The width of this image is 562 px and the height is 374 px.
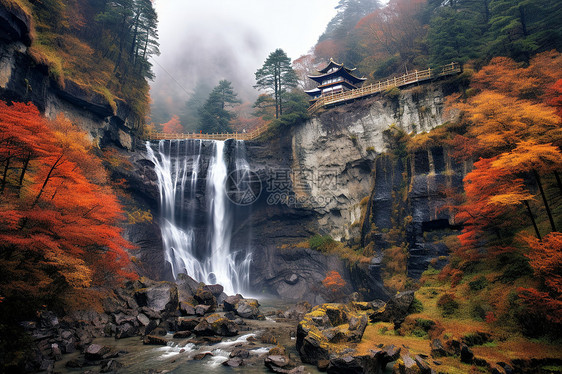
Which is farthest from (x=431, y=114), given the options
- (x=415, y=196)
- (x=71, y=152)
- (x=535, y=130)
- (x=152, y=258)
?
(x=152, y=258)

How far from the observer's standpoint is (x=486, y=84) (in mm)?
21344

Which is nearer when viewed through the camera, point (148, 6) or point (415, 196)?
point (415, 196)

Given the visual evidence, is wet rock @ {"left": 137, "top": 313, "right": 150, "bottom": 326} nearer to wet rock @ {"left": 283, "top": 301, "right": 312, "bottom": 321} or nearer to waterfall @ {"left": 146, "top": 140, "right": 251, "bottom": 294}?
wet rock @ {"left": 283, "top": 301, "right": 312, "bottom": 321}

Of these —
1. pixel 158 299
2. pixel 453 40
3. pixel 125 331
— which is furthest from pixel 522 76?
pixel 125 331

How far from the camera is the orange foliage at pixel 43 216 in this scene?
1020cm

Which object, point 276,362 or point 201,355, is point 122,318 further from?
point 276,362

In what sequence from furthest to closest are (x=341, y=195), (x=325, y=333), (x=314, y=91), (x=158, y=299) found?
(x=314, y=91), (x=341, y=195), (x=158, y=299), (x=325, y=333)

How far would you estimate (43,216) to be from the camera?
35.1ft

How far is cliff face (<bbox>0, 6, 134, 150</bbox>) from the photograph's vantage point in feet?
55.0

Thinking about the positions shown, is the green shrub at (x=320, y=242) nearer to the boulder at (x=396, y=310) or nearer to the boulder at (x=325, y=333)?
the boulder at (x=396, y=310)

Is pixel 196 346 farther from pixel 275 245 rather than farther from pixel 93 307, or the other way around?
pixel 275 245

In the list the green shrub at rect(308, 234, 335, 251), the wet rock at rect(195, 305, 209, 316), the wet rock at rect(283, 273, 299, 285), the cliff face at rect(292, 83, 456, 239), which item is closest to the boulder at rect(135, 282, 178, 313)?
the wet rock at rect(195, 305, 209, 316)

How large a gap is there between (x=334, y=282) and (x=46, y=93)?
27.7 metres

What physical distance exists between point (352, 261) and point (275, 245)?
10376mm
